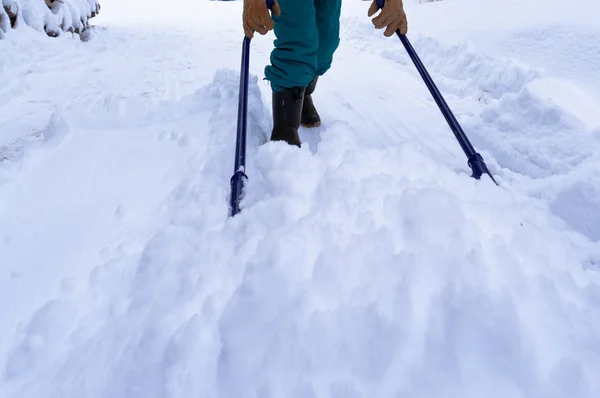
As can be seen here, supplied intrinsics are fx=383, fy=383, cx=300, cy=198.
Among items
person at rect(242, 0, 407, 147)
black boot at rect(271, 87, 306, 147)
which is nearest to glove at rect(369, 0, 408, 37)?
person at rect(242, 0, 407, 147)

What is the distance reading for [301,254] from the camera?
3.04 feet

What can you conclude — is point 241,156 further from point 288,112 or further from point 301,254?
point 301,254

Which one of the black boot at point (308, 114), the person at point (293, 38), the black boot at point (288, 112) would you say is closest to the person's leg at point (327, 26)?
the person at point (293, 38)

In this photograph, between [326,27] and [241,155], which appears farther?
[326,27]

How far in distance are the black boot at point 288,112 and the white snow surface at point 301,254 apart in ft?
0.57

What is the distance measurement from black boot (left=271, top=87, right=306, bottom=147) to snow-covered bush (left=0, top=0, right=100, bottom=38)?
3.00 metres

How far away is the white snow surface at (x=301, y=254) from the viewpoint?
2.41 feet

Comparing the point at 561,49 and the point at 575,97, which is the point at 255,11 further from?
the point at 561,49

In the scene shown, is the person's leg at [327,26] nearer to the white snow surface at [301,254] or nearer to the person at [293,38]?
the person at [293,38]

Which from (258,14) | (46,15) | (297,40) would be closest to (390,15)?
(297,40)

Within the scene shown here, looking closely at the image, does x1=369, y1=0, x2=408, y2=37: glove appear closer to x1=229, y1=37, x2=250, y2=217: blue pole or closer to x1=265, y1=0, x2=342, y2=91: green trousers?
x1=265, y1=0, x2=342, y2=91: green trousers

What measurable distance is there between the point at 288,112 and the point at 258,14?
1.29ft

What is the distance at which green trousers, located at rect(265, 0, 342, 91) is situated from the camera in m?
1.51

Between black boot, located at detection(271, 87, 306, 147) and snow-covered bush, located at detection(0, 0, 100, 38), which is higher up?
black boot, located at detection(271, 87, 306, 147)
